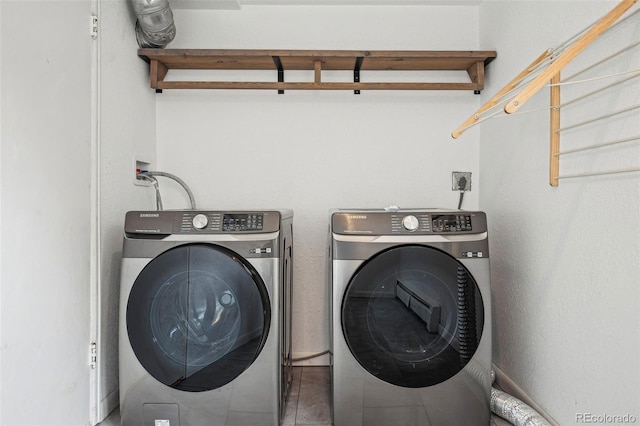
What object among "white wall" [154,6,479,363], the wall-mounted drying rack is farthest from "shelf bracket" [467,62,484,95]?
the wall-mounted drying rack

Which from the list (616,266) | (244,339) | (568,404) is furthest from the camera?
(244,339)

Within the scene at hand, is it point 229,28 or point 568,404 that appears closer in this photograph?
point 568,404

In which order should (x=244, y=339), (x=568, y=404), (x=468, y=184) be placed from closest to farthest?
1. (x=568, y=404)
2. (x=244, y=339)
3. (x=468, y=184)

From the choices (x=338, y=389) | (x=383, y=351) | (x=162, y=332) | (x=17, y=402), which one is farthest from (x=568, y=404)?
(x=17, y=402)

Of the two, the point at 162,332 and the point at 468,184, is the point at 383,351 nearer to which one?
the point at 162,332

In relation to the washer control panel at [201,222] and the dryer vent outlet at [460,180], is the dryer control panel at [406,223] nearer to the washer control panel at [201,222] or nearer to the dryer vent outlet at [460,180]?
the washer control panel at [201,222]

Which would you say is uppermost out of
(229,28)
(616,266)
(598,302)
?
(229,28)

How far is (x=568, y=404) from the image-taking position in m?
1.40

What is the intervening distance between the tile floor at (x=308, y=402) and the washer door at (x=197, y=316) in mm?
380

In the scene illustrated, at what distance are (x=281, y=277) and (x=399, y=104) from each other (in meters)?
1.29

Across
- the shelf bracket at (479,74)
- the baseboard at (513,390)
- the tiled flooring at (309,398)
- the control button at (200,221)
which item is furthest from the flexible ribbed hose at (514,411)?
the shelf bracket at (479,74)

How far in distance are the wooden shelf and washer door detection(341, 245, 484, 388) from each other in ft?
3.47

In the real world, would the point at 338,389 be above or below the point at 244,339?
below

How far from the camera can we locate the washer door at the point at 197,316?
4.94ft
